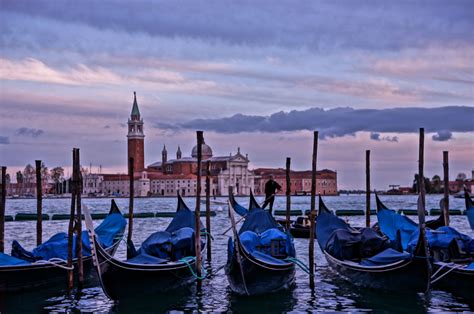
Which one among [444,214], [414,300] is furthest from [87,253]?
[444,214]

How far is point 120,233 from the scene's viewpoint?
32.5ft

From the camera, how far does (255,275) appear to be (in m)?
7.32

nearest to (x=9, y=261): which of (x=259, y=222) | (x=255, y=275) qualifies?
(x=255, y=275)

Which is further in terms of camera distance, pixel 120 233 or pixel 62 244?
pixel 120 233

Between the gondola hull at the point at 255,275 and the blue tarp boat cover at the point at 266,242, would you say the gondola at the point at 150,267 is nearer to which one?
the gondola hull at the point at 255,275

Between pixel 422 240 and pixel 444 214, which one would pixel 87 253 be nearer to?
pixel 422 240

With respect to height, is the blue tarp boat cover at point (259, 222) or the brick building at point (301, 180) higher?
the brick building at point (301, 180)

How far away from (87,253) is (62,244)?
44 cm

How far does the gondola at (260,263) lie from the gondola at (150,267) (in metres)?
0.57

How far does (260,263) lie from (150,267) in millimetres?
1152

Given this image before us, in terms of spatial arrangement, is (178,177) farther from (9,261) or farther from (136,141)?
(9,261)

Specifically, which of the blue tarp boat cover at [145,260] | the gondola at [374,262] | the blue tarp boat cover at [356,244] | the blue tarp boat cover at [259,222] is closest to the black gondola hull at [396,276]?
the gondola at [374,262]

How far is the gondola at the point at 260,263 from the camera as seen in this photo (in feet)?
23.6

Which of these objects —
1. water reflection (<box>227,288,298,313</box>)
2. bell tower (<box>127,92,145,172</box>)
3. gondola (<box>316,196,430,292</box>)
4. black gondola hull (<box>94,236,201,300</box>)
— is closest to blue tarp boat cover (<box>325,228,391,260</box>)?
gondola (<box>316,196,430,292</box>)
